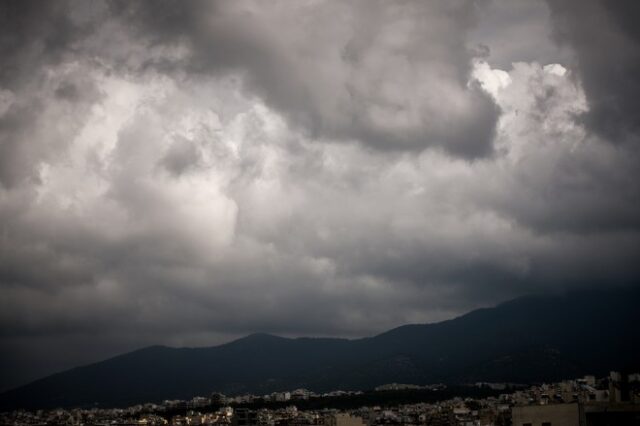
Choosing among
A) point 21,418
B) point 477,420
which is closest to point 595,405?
point 477,420

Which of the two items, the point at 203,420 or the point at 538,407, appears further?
the point at 203,420

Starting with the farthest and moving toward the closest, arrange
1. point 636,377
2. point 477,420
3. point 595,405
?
point 477,420 → point 636,377 → point 595,405

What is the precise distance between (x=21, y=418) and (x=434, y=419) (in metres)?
92.3

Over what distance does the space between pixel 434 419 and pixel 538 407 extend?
86269 millimetres

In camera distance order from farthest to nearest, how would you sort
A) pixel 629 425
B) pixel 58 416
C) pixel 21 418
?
pixel 58 416 < pixel 21 418 < pixel 629 425

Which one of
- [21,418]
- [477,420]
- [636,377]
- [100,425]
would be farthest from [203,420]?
[636,377]

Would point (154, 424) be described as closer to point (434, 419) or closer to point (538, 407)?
point (434, 419)

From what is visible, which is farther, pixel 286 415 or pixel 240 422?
pixel 286 415

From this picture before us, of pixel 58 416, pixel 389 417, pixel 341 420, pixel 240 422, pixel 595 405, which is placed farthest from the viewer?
pixel 58 416

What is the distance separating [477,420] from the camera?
430 ft

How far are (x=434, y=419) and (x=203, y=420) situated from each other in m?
54.7

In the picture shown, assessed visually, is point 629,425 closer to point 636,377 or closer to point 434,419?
point 636,377

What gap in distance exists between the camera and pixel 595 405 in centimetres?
6216

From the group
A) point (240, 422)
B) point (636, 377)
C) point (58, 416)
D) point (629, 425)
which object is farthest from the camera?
point (58, 416)
